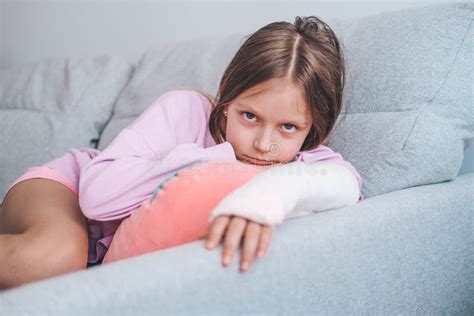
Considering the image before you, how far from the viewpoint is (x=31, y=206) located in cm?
95

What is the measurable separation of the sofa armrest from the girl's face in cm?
24

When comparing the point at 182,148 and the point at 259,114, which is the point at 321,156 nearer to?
the point at 259,114

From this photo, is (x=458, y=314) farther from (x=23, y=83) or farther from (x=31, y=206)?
(x=23, y=83)

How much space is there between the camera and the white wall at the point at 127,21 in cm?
157

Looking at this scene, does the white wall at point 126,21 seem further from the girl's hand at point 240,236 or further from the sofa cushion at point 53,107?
the girl's hand at point 240,236

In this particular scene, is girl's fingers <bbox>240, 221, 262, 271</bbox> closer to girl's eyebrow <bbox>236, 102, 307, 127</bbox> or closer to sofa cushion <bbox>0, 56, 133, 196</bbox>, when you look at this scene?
girl's eyebrow <bbox>236, 102, 307, 127</bbox>

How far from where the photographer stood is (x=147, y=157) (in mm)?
996

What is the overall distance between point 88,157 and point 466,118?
85 cm

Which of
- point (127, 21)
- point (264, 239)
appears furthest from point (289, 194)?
point (127, 21)

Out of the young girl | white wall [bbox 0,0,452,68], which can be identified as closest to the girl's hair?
the young girl

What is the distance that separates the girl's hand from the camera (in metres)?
0.57

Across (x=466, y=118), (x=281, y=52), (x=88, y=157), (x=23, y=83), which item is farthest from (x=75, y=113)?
(x=466, y=118)

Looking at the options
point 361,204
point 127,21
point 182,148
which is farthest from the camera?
point 127,21

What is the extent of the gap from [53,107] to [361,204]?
4.36ft
